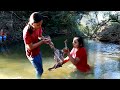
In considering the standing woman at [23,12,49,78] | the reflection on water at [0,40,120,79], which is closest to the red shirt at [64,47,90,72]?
the reflection on water at [0,40,120,79]

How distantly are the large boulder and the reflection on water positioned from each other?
133 mm

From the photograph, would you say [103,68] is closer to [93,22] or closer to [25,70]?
[93,22]

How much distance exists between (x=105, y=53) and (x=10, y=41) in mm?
2078

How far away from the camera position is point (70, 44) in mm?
4820

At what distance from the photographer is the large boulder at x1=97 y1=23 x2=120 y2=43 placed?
519cm

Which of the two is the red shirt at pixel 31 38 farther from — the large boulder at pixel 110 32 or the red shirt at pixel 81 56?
the large boulder at pixel 110 32

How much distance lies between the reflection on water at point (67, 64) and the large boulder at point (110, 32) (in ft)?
0.44

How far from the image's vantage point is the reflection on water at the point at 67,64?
4.18 metres

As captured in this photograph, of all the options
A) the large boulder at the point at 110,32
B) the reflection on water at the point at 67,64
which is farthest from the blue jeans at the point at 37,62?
the large boulder at the point at 110,32

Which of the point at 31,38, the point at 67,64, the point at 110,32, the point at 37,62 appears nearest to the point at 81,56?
the point at 37,62

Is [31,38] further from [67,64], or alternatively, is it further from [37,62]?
[67,64]
